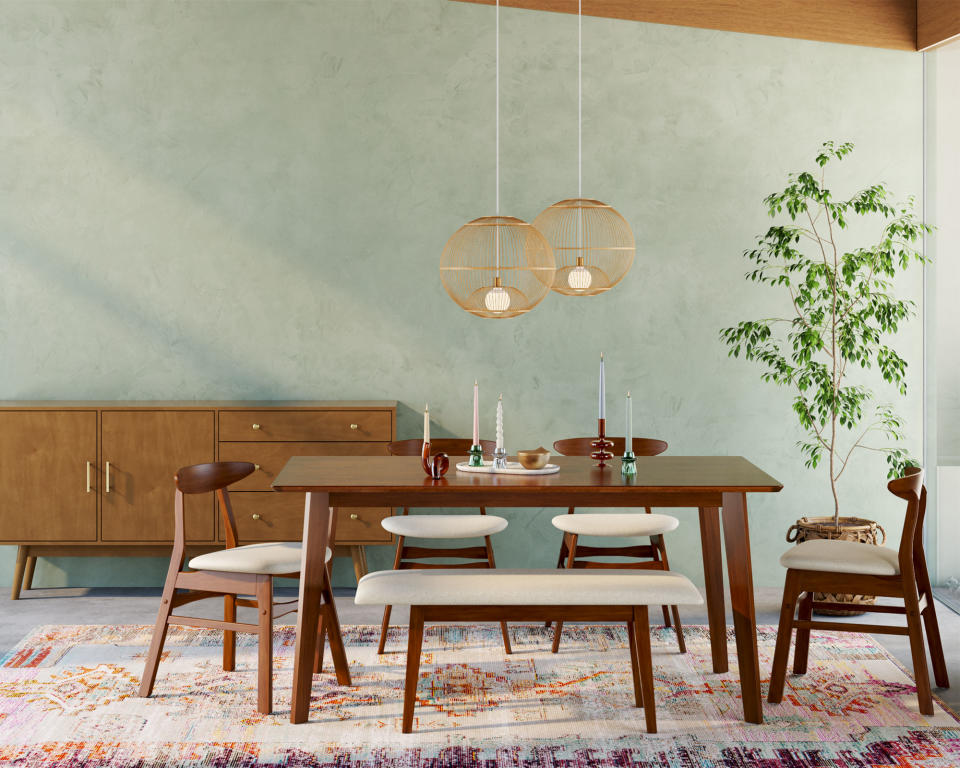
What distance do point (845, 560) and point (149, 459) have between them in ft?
10.9

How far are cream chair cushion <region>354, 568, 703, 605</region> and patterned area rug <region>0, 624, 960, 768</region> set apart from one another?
48 centimetres

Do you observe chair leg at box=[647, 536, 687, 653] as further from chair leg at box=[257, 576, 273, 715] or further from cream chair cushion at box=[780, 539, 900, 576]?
chair leg at box=[257, 576, 273, 715]

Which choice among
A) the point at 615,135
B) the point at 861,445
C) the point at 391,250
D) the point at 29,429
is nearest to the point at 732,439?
the point at 861,445

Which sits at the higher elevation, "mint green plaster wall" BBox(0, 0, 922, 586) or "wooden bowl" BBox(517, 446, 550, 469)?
"mint green plaster wall" BBox(0, 0, 922, 586)

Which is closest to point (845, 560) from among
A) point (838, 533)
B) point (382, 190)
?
point (838, 533)

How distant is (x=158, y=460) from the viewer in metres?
4.99

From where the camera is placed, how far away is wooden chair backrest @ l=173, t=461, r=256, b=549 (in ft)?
12.0

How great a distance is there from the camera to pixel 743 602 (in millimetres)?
3504

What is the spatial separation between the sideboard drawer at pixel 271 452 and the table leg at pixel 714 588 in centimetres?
176

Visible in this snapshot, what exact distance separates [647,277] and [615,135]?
800mm

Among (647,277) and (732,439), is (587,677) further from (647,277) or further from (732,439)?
(647,277)

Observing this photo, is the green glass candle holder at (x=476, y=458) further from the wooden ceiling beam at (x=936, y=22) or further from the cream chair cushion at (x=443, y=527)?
the wooden ceiling beam at (x=936, y=22)

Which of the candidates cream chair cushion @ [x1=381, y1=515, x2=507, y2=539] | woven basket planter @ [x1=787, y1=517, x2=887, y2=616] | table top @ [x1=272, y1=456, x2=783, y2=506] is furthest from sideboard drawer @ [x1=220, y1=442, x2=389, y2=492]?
woven basket planter @ [x1=787, y1=517, x2=887, y2=616]

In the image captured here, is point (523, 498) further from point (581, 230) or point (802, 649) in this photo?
point (581, 230)
